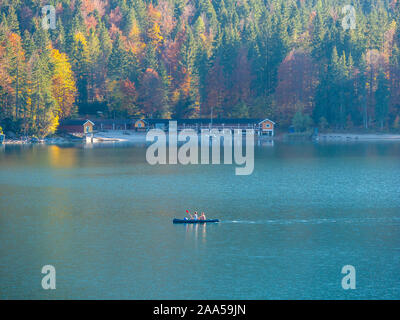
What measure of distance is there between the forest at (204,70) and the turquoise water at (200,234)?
57.5 metres

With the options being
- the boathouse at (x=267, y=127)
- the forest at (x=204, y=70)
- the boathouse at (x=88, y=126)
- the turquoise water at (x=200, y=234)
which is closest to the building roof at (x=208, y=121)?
the boathouse at (x=267, y=127)

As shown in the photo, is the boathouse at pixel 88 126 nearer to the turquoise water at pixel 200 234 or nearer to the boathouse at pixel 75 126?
the boathouse at pixel 75 126

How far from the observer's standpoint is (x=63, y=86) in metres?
140

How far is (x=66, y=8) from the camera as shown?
563ft

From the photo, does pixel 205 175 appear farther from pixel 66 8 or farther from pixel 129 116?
pixel 66 8

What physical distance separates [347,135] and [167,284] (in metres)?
110

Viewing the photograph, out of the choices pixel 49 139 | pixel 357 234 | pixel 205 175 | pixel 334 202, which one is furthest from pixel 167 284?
pixel 49 139

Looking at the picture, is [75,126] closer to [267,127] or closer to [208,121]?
[208,121]

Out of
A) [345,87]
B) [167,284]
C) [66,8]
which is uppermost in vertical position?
[66,8]

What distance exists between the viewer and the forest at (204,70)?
132 metres

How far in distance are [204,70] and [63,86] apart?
3547cm

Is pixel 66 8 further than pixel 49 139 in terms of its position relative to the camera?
Yes

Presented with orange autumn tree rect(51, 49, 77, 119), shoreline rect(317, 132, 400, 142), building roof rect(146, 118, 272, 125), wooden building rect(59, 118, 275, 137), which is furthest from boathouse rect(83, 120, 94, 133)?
shoreline rect(317, 132, 400, 142)

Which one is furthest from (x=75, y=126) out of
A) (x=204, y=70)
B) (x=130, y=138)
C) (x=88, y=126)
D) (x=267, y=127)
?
(x=267, y=127)
